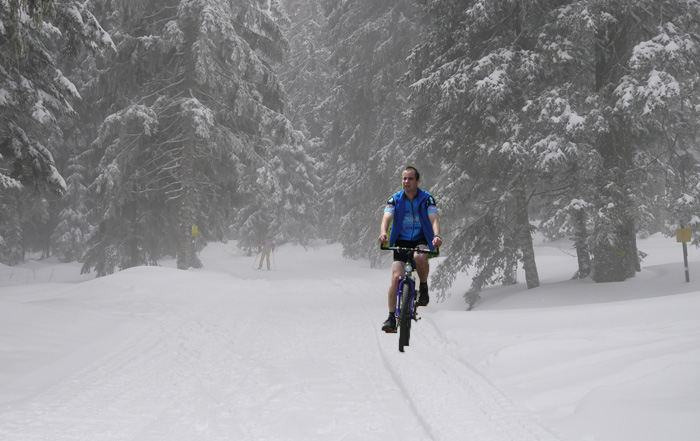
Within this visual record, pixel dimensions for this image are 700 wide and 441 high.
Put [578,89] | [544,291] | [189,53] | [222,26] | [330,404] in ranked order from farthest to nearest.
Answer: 1. [189,53]
2. [222,26]
3. [544,291]
4. [578,89]
5. [330,404]

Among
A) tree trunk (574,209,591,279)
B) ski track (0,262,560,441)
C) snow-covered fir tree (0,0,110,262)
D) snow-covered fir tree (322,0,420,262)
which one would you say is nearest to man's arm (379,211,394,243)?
ski track (0,262,560,441)

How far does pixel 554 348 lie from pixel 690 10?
821cm

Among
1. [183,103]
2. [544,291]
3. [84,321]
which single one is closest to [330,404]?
[84,321]

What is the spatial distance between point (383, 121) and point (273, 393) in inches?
809

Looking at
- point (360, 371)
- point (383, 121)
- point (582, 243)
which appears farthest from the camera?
point (383, 121)

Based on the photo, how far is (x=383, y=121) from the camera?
26.5 m

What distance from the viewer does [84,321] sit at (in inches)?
460

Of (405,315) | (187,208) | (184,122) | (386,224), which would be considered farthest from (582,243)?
(184,122)

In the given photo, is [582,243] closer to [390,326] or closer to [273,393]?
[273,393]

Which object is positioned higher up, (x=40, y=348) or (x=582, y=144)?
(x=582, y=144)

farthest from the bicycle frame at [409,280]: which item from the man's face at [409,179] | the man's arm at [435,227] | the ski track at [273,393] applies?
the ski track at [273,393]

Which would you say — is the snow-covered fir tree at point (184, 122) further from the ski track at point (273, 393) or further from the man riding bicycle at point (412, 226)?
the man riding bicycle at point (412, 226)

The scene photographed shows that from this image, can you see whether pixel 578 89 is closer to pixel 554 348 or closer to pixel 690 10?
Answer: pixel 690 10

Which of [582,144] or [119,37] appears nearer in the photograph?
[582,144]
